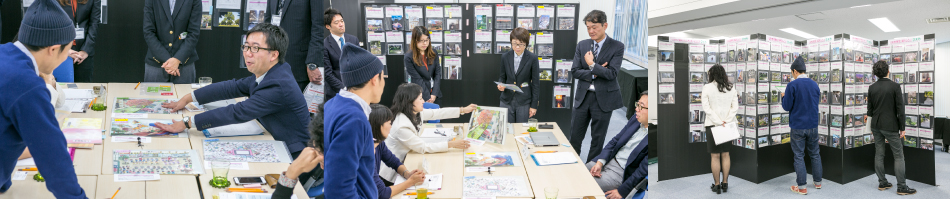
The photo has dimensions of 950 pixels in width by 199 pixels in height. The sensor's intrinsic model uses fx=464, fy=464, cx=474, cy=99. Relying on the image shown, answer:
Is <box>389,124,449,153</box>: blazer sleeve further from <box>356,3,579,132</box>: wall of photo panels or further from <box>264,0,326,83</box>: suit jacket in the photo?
<box>264,0,326,83</box>: suit jacket

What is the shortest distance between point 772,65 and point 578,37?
853mm

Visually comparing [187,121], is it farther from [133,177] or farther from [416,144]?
[416,144]

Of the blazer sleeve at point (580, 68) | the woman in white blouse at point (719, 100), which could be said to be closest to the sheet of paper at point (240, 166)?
the blazer sleeve at point (580, 68)

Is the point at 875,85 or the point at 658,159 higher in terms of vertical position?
the point at 875,85

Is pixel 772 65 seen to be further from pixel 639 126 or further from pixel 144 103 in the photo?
pixel 144 103

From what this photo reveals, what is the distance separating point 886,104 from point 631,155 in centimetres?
90

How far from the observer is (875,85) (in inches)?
54.3

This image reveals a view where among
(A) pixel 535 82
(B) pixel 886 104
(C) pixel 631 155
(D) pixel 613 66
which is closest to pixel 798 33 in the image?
(B) pixel 886 104

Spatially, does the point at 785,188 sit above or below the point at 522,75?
below

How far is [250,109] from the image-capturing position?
1724 millimetres

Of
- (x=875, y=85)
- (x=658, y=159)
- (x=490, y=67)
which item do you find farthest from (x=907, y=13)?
(x=490, y=67)

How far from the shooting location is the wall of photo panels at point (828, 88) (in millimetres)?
1335

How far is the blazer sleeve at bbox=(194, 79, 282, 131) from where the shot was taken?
66.7 inches

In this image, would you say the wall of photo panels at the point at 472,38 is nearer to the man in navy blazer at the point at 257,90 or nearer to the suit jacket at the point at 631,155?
the suit jacket at the point at 631,155
